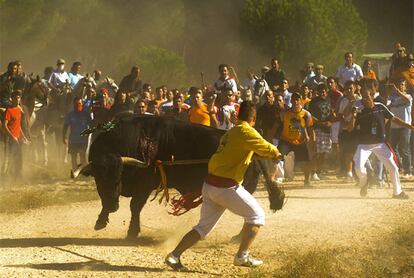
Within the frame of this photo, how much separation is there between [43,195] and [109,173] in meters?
5.81

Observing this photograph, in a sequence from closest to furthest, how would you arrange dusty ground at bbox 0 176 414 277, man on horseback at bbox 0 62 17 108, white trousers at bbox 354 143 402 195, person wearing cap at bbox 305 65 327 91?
dusty ground at bbox 0 176 414 277
white trousers at bbox 354 143 402 195
man on horseback at bbox 0 62 17 108
person wearing cap at bbox 305 65 327 91

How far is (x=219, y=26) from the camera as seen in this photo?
62.7 meters

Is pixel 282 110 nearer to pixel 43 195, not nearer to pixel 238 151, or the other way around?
pixel 43 195

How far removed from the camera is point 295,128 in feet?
59.1

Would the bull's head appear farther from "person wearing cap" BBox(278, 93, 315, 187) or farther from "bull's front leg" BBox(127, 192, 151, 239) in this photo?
"person wearing cap" BBox(278, 93, 315, 187)

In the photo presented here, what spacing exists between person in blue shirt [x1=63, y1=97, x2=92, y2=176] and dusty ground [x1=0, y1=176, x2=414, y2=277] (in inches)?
165

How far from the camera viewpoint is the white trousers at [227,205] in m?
10.5

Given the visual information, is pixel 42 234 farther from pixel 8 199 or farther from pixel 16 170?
pixel 16 170

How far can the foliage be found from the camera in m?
49.6

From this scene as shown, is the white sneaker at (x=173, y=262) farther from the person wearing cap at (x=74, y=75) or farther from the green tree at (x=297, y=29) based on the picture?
the green tree at (x=297, y=29)

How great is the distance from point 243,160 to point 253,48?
37.4 meters

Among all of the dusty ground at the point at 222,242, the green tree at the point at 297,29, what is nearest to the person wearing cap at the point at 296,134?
the dusty ground at the point at 222,242

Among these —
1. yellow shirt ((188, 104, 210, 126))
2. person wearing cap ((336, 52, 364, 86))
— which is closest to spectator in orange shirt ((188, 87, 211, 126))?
yellow shirt ((188, 104, 210, 126))

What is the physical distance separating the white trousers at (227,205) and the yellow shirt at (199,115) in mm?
7104
